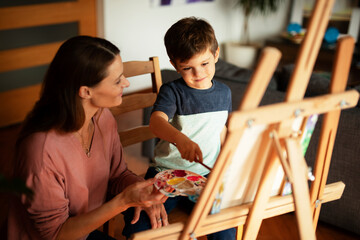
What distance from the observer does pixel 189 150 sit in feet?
3.95

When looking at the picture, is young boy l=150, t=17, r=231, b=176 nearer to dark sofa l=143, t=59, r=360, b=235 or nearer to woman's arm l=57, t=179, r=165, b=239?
woman's arm l=57, t=179, r=165, b=239

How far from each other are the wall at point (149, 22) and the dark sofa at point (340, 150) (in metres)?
1.78

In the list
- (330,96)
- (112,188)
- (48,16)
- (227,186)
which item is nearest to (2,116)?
(48,16)

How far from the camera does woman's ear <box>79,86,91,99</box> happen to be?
3.91 feet

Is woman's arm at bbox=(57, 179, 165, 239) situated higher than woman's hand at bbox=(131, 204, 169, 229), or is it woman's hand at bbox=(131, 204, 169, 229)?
woman's arm at bbox=(57, 179, 165, 239)

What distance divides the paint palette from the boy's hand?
6 centimetres

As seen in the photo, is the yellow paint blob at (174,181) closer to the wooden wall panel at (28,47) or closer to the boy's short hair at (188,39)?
the boy's short hair at (188,39)

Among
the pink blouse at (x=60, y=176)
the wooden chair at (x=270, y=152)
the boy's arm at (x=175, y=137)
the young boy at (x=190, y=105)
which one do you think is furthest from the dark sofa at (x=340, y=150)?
the pink blouse at (x=60, y=176)

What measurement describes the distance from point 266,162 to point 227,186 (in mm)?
124

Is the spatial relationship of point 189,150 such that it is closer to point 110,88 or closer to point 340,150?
point 110,88

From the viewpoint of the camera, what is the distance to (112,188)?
146cm

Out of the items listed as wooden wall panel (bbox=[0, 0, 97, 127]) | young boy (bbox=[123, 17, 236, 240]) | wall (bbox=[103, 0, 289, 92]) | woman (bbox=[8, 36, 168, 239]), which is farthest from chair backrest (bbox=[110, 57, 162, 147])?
wall (bbox=[103, 0, 289, 92])

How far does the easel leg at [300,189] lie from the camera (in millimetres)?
993

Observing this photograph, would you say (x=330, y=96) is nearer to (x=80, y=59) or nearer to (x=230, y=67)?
(x=80, y=59)
